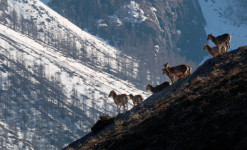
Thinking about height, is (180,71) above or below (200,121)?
above

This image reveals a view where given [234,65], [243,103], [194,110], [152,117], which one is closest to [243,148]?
[243,103]

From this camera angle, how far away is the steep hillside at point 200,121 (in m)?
17.9

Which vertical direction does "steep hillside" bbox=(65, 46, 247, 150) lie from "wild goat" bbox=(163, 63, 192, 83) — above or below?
below

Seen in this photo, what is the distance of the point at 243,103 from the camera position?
66.0 feet

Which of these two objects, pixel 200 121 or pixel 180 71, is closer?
pixel 200 121

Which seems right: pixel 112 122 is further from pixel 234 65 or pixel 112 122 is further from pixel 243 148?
pixel 243 148

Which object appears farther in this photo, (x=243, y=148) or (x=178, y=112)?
(x=178, y=112)

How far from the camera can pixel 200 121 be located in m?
20.2

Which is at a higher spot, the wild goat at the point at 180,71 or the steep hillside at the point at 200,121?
the wild goat at the point at 180,71

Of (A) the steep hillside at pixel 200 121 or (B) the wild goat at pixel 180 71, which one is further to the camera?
(B) the wild goat at pixel 180 71

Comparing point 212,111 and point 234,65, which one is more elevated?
point 234,65

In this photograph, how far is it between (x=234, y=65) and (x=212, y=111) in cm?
916

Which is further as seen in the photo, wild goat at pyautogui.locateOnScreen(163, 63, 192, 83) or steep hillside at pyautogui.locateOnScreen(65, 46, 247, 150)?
wild goat at pyautogui.locateOnScreen(163, 63, 192, 83)

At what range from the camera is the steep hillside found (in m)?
17.9
